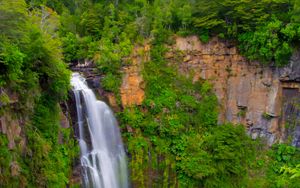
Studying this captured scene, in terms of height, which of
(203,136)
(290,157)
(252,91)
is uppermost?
(252,91)

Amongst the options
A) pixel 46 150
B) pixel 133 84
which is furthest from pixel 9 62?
pixel 133 84

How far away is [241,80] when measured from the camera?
19000mm

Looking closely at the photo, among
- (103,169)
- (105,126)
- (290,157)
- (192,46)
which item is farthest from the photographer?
(192,46)

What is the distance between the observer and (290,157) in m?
17.7

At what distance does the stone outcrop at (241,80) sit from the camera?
1811cm

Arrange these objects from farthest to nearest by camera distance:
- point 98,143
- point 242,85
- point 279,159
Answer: point 242,85 < point 279,159 < point 98,143

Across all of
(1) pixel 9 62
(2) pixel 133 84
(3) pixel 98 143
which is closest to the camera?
(1) pixel 9 62

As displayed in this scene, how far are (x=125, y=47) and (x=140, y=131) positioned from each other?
4.83m

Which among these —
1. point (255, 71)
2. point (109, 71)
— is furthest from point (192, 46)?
point (109, 71)

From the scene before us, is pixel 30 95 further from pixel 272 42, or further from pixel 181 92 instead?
pixel 272 42

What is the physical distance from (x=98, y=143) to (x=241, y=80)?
29.3 ft

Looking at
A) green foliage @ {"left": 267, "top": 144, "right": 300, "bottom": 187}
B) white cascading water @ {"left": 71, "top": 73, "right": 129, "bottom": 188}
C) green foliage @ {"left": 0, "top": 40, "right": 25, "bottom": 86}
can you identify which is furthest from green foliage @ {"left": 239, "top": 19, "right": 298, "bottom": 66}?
green foliage @ {"left": 0, "top": 40, "right": 25, "bottom": 86}

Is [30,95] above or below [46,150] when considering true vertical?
above

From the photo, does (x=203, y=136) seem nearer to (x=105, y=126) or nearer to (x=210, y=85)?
(x=210, y=85)
